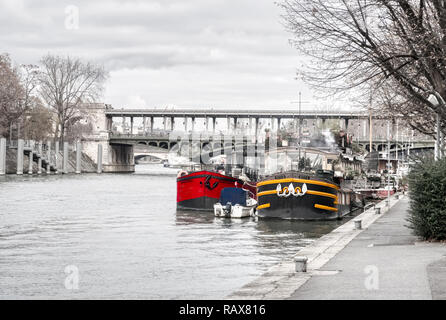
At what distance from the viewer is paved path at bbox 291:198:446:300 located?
42.4ft


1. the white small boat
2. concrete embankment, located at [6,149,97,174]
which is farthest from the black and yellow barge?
concrete embankment, located at [6,149,97,174]

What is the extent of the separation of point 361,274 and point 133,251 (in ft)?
36.9

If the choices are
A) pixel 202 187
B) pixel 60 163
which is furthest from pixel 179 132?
pixel 202 187

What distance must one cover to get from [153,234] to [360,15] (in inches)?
566

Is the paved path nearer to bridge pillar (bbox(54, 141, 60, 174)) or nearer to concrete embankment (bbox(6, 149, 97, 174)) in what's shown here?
concrete embankment (bbox(6, 149, 97, 174))

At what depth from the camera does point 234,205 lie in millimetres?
42750

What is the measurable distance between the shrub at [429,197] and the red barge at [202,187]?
27.1m

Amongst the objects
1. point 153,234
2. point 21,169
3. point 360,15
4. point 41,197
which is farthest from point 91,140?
point 360,15

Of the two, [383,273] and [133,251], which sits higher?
[383,273]

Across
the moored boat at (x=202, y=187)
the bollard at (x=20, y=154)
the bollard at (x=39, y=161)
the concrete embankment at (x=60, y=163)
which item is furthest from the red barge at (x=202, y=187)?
the bollard at (x=39, y=161)

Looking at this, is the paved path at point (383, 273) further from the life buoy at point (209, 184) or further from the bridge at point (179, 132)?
the bridge at point (179, 132)

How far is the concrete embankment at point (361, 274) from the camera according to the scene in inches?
516

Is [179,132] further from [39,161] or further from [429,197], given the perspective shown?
[429,197]
